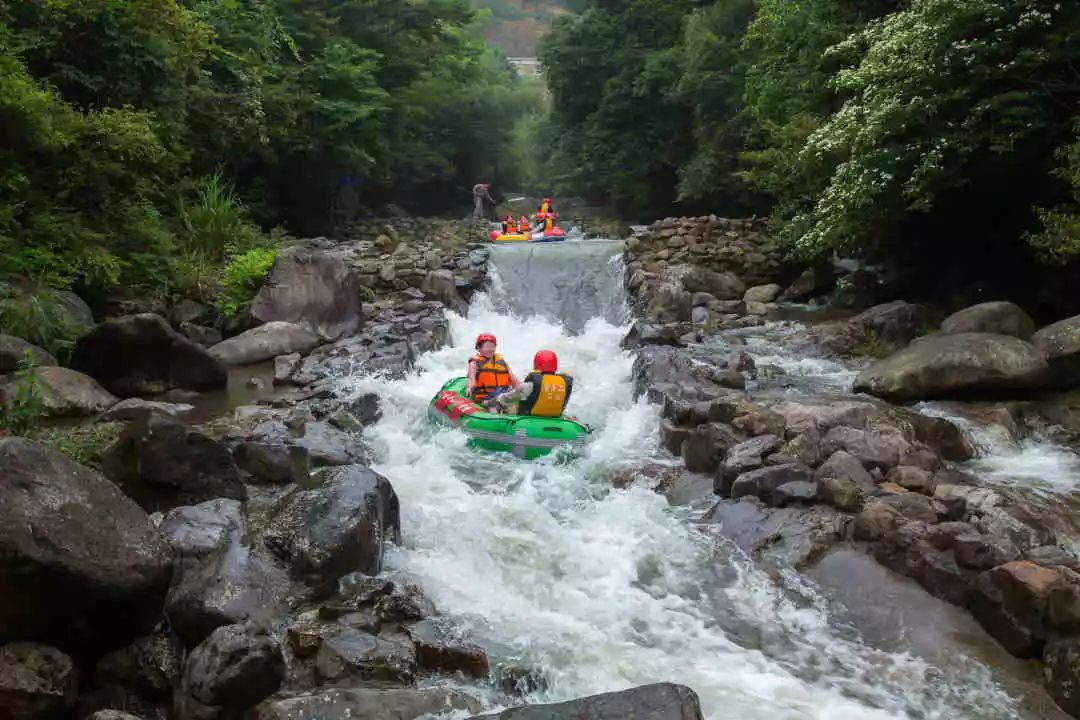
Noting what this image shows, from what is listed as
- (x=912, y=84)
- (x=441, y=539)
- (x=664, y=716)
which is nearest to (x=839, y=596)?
(x=664, y=716)

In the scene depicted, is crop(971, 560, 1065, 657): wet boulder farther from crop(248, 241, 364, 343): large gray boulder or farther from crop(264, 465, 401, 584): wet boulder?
crop(248, 241, 364, 343): large gray boulder

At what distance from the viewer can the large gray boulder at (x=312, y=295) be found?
444 inches

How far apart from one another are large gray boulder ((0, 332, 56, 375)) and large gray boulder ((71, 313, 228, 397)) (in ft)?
1.72

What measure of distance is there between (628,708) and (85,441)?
13.9 ft

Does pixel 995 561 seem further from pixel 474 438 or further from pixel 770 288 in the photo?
pixel 770 288

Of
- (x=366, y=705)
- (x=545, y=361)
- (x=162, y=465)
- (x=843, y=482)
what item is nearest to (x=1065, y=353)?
(x=843, y=482)

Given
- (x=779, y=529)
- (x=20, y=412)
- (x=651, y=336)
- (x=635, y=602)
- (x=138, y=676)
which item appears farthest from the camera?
(x=651, y=336)

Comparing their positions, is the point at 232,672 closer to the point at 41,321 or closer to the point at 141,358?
the point at 141,358

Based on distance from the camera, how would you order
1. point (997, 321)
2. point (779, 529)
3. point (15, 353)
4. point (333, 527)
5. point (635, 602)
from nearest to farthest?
point (333, 527)
point (635, 602)
point (779, 529)
point (15, 353)
point (997, 321)

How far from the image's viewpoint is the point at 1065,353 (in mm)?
7801

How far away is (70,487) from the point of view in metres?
3.68

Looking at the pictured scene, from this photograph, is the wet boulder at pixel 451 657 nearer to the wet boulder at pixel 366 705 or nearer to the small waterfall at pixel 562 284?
the wet boulder at pixel 366 705

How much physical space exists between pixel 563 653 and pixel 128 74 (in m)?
9.78

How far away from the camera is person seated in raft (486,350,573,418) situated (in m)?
7.62
